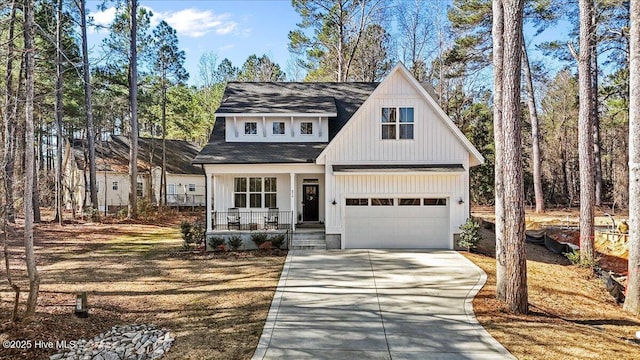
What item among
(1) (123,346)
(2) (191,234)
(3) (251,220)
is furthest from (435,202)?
(1) (123,346)

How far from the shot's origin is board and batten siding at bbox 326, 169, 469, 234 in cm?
1465

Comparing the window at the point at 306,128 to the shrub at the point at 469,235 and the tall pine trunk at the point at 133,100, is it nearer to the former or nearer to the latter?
the shrub at the point at 469,235

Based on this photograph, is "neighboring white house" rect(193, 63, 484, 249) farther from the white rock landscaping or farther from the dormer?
the white rock landscaping

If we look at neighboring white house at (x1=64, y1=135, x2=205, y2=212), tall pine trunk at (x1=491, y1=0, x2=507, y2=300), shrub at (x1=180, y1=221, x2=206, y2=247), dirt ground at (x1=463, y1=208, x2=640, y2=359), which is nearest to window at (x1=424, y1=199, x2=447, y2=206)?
dirt ground at (x1=463, y1=208, x2=640, y2=359)

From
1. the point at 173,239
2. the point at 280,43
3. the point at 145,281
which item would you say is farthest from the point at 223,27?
the point at 145,281

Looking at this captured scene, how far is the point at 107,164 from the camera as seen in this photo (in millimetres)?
32219

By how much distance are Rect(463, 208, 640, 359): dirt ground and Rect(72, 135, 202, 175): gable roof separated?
2847cm

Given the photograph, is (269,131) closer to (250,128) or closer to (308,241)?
(250,128)

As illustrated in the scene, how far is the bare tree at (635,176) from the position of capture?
9275mm

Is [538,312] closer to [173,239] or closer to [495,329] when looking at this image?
[495,329]

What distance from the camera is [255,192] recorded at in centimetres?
1658

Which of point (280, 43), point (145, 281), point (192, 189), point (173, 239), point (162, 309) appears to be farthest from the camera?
point (192, 189)

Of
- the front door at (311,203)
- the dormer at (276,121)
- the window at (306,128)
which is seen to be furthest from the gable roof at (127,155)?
the front door at (311,203)

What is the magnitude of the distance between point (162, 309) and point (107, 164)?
27687 millimetres
